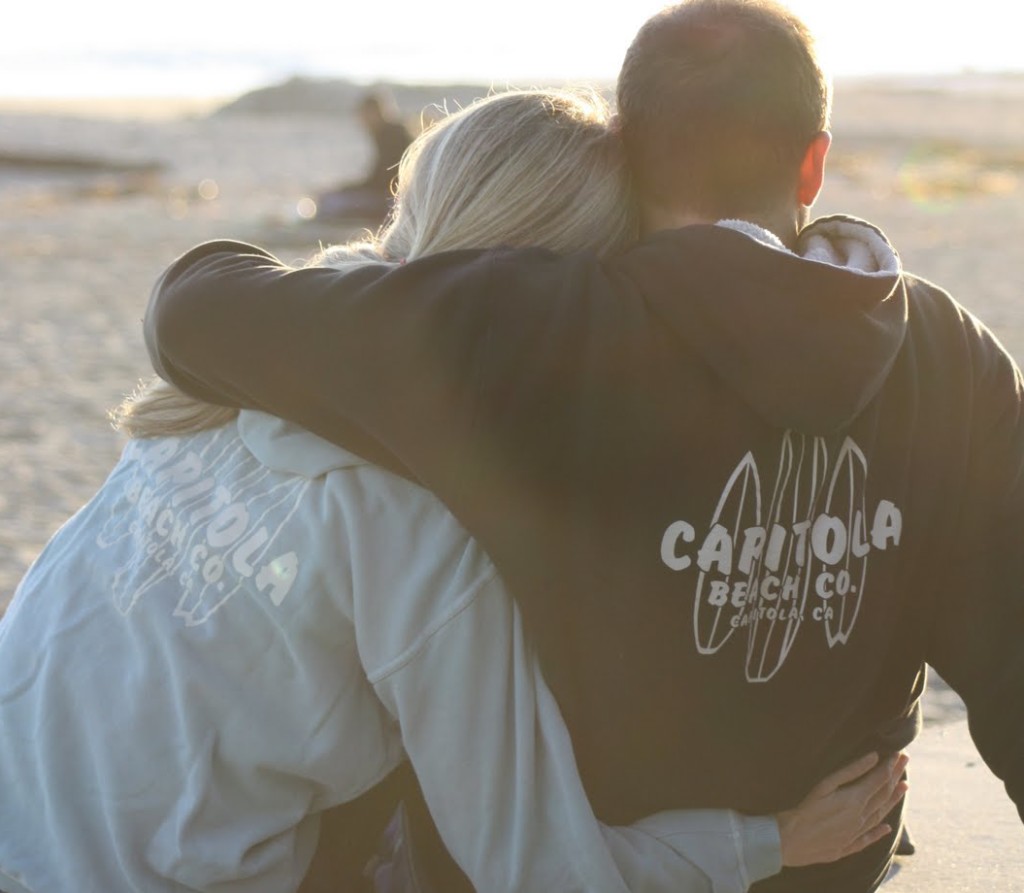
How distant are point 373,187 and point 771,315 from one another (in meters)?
11.9

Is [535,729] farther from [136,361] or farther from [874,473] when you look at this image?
[136,361]

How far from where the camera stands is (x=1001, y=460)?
2215 mm

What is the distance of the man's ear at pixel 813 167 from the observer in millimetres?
2027

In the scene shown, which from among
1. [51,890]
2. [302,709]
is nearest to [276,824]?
[302,709]

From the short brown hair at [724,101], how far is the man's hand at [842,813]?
76 cm

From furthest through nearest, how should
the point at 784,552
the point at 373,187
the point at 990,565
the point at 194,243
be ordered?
the point at 373,187 < the point at 194,243 < the point at 990,565 < the point at 784,552

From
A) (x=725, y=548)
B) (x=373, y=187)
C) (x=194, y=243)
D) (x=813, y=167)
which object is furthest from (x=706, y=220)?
(x=373, y=187)

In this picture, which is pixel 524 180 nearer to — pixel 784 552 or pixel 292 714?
pixel 784 552

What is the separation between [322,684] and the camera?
1.94 metres

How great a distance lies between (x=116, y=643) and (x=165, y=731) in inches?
5.6

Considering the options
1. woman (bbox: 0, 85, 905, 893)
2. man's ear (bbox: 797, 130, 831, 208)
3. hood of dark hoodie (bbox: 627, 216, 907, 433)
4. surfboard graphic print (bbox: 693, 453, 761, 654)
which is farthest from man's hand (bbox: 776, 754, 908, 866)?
man's ear (bbox: 797, 130, 831, 208)

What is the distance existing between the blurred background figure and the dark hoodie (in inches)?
451

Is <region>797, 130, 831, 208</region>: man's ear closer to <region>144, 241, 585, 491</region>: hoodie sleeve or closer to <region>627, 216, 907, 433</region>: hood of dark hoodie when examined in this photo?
<region>627, 216, 907, 433</region>: hood of dark hoodie

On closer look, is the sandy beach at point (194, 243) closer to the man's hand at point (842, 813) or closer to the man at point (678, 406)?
the man's hand at point (842, 813)
